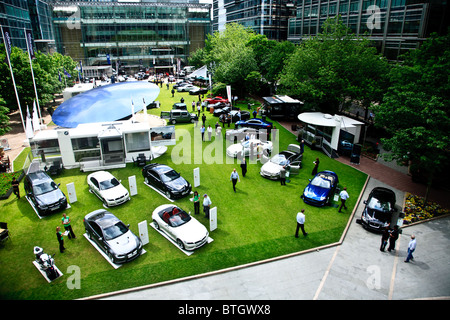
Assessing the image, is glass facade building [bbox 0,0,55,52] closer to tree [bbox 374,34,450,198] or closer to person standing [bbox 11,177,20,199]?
person standing [bbox 11,177,20,199]

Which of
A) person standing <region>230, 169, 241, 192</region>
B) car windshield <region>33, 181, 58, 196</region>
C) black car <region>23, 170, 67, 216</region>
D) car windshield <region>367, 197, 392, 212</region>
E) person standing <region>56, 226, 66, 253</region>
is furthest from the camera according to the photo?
person standing <region>230, 169, 241, 192</region>

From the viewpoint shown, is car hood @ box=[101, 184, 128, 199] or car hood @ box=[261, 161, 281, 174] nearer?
car hood @ box=[101, 184, 128, 199]

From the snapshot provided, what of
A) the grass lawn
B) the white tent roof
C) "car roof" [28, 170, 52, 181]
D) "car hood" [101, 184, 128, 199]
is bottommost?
the grass lawn

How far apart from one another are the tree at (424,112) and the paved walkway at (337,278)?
4.52 m

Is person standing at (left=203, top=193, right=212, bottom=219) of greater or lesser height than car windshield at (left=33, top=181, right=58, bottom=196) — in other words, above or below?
below

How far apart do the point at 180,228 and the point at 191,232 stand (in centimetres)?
55

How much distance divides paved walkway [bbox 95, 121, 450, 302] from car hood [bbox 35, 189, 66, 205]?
293 inches

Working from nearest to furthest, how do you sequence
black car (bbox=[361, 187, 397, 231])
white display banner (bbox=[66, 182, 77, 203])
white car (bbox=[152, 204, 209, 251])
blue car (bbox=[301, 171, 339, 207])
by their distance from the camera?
white car (bbox=[152, 204, 209, 251]), black car (bbox=[361, 187, 397, 231]), white display banner (bbox=[66, 182, 77, 203]), blue car (bbox=[301, 171, 339, 207])

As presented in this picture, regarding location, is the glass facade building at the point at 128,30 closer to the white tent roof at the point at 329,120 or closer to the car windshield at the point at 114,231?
the white tent roof at the point at 329,120

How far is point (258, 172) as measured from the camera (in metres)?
20.4

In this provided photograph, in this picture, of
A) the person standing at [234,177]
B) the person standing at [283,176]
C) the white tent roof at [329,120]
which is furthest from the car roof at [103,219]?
the white tent roof at [329,120]

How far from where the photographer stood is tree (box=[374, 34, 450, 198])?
49.9 feet

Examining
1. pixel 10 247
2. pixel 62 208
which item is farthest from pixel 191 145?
pixel 10 247

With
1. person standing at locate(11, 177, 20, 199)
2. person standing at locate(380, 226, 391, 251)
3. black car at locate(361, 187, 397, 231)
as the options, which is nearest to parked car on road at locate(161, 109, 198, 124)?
person standing at locate(11, 177, 20, 199)
